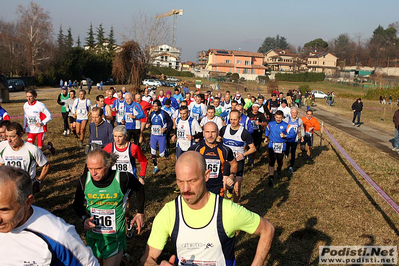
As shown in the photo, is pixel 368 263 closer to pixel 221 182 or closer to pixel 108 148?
pixel 221 182

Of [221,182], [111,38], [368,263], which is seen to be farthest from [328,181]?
[111,38]

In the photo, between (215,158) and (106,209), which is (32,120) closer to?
(215,158)

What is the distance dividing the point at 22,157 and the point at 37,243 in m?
4.25

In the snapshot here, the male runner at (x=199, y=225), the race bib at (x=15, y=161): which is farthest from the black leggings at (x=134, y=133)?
the male runner at (x=199, y=225)

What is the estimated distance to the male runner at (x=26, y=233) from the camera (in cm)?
208

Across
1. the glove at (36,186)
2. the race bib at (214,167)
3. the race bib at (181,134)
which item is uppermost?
the race bib at (181,134)

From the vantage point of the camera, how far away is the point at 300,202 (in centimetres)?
863

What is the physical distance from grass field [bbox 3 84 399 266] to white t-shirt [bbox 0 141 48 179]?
1642mm

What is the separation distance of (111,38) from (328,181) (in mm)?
82358

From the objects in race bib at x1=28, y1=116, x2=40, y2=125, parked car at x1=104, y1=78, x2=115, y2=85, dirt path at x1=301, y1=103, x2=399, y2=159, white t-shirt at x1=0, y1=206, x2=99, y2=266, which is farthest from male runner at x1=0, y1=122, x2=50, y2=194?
parked car at x1=104, y1=78, x2=115, y2=85

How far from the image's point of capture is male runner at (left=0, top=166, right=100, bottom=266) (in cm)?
208

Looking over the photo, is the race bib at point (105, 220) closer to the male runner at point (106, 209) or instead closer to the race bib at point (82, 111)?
the male runner at point (106, 209)

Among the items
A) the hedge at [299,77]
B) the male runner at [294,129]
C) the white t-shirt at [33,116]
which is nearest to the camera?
the white t-shirt at [33,116]

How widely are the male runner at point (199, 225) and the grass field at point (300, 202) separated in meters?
3.15
